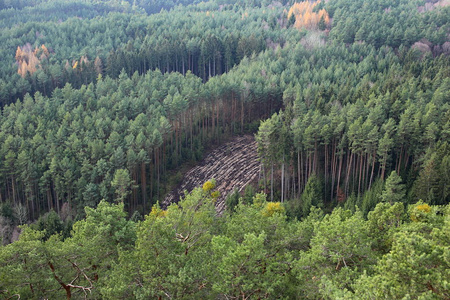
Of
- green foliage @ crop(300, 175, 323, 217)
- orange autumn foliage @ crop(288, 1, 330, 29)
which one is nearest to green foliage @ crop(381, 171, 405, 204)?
green foliage @ crop(300, 175, 323, 217)

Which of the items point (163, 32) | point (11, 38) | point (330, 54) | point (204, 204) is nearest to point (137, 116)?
point (204, 204)

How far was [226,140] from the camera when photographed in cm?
8306

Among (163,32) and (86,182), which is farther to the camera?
(163,32)

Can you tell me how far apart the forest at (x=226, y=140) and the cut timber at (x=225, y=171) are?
6.55 ft

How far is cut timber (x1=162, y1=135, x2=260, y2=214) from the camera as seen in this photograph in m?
68.9

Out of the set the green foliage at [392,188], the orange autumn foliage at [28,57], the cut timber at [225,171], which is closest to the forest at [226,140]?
the green foliage at [392,188]

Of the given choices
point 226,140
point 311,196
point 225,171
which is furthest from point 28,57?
point 311,196

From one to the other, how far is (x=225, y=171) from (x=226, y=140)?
11209 millimetres

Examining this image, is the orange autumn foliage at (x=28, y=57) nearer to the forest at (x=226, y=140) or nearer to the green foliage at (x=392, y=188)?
the forest at (x=226, y=140)

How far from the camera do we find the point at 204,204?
1305 inches

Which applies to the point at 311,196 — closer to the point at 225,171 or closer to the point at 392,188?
the point at 392,188

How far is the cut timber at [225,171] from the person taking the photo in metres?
68.9

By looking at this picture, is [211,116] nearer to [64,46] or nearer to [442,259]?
[64,46]

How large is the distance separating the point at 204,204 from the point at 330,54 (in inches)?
3222
